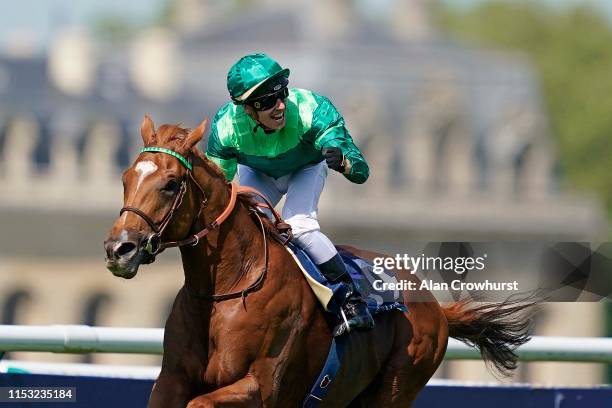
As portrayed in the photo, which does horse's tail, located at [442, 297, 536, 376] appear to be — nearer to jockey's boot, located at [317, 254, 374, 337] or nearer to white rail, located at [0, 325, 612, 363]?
white rail, located at [0, 325, 612, 363]

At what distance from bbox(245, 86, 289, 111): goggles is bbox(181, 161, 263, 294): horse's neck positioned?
38 centimetres

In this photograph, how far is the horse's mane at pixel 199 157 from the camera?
693 cm

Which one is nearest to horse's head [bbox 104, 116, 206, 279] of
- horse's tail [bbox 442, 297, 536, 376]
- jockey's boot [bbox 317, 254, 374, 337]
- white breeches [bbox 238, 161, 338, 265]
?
white breeches [bbox 238, 161, 338, 265]

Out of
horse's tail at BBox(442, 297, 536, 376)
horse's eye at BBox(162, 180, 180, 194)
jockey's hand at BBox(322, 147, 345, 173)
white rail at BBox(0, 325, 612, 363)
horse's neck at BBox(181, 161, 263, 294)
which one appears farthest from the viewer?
horse's tail at BBox(442, 297, 536, 376)

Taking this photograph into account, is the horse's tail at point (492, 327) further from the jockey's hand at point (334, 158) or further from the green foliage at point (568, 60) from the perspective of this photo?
the green foliage at point (568, 60)

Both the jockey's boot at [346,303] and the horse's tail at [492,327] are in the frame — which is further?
the horse's tail at [492,327]

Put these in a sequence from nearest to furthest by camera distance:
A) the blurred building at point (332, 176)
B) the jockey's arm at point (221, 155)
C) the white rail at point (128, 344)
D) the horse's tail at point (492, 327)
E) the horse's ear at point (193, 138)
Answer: the horse's ear at point (193, 138) → the jockey's arm at point (221, 155) → the white rail at point (128, 344) → the horse's tail at point (492, 327) → the blurred building at point (332, 176)

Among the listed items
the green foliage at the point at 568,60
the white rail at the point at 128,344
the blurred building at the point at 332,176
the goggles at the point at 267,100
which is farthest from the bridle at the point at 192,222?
the green foliage at the point at 568,60

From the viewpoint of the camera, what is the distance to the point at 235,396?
679cm

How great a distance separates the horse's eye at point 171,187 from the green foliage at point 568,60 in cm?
5973

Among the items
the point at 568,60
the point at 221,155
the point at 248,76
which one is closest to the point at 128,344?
the point at 221,155

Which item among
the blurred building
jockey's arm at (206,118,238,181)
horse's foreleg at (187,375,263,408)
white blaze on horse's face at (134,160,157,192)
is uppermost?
the blurred building

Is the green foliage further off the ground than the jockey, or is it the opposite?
the green foliage

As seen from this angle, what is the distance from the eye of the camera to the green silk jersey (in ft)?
24.2
